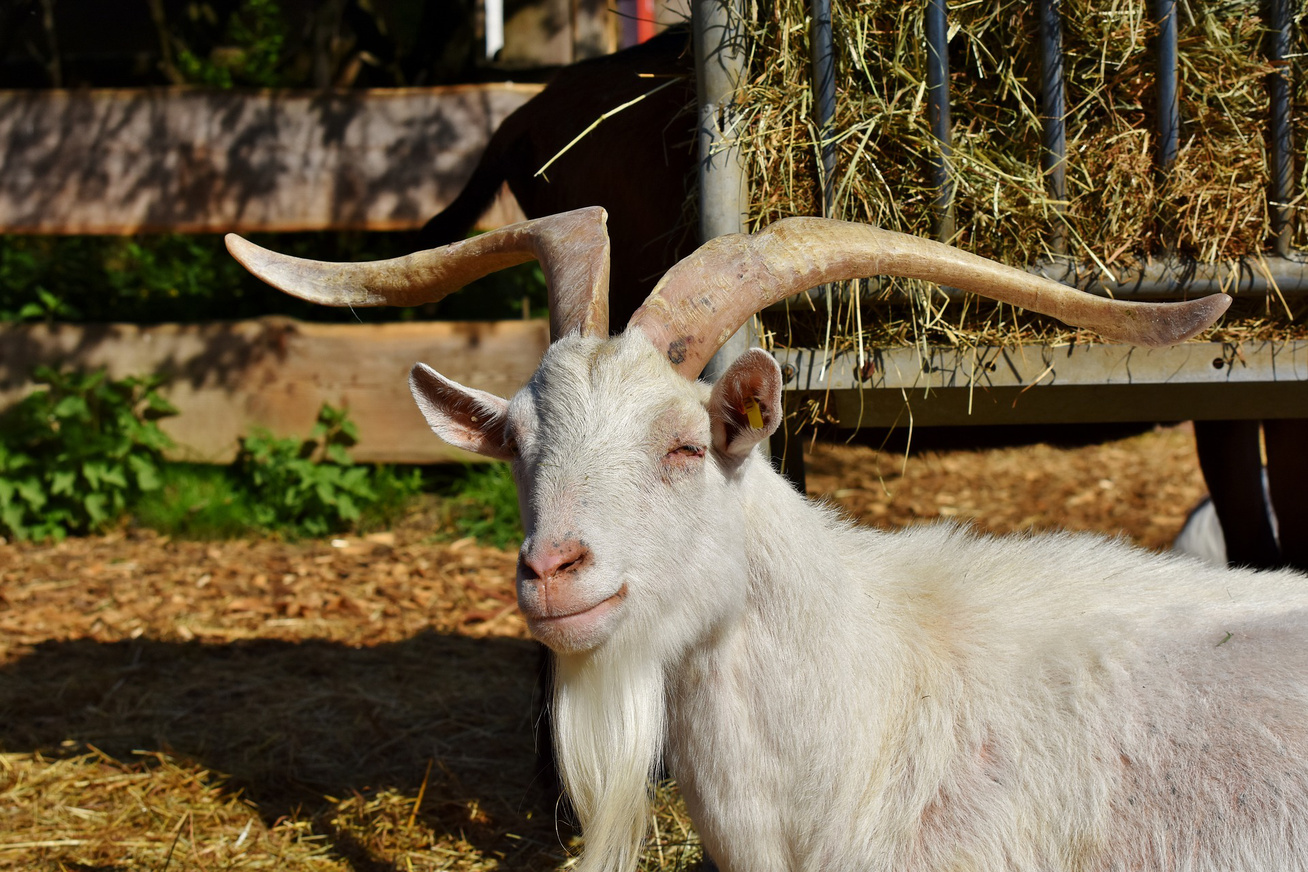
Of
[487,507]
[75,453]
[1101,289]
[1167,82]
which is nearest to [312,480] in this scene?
[487,507]

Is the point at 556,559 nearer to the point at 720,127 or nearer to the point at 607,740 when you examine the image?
the point at 607,740

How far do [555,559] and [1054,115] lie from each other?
6.65 feet

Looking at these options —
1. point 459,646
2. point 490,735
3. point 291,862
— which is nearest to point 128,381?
point 459,646

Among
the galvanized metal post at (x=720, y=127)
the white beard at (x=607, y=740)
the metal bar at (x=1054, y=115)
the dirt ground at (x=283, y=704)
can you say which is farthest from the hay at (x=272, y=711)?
the metal bar at (x=1054, y=115)

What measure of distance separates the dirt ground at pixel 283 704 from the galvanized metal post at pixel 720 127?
0.81 meters

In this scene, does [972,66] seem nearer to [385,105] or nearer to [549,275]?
[549,275]

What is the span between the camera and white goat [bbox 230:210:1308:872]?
235 centimetres

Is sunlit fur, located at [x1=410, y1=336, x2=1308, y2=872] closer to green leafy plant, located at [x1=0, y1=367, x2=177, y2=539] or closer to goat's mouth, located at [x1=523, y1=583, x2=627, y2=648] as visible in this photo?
goat's mouth, located at [x1=523, y1=583, x2=627, y2=648]

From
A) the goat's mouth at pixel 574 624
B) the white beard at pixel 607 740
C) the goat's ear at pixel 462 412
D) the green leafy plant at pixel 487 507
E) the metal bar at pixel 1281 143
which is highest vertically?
the metal bar at pixel 1281 143

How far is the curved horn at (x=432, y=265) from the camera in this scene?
279 centimetres

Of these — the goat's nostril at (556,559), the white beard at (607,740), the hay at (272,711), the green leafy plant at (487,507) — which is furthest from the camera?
the green leafy plant at (487,507)

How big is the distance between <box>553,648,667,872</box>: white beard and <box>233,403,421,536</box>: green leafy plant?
4.73m

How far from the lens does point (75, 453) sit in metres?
6.93

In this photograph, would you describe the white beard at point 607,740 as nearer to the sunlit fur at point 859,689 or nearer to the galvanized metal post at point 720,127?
the sunlit fur at point 859,689
